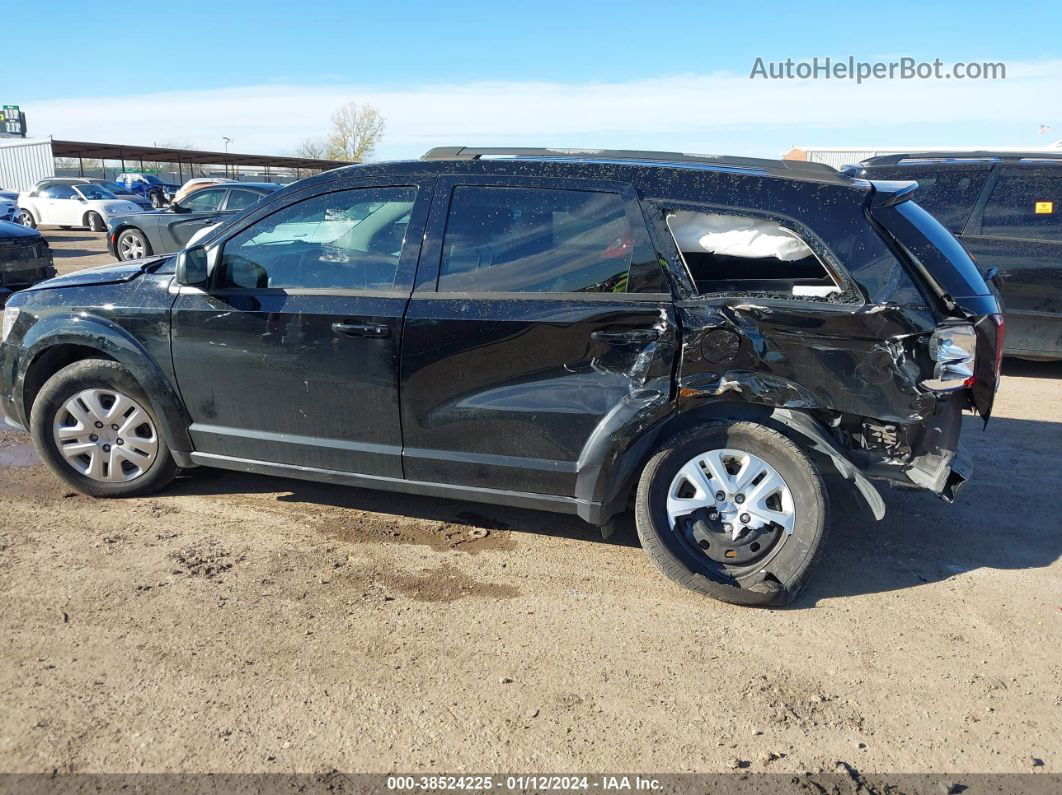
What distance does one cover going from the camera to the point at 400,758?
A: 263 cm

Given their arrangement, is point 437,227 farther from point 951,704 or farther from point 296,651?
point 951,704

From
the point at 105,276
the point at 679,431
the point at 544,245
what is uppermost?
the point at 544,245

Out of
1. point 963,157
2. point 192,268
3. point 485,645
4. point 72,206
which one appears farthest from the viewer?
point 72,206

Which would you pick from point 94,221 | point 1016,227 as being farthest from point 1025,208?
point 94,221

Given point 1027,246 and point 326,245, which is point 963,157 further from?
point 326,245

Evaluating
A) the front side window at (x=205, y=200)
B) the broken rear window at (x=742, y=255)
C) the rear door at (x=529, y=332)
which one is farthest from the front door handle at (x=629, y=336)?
the front side window at (x=205, y=200)

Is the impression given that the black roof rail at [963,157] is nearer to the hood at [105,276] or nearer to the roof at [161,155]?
the hood at [105,276]

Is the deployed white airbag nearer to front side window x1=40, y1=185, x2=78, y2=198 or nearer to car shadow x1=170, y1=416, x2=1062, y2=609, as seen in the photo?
car shadow x1=170, y1=416, x2=1062, y2=609

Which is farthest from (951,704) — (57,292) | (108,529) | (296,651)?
(57,292)

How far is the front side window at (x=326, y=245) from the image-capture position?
3.98m

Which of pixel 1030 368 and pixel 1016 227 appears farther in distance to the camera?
pixel 1030 368

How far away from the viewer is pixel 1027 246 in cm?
734

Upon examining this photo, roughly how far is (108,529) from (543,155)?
2.93 metres

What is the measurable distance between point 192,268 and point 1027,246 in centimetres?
696
